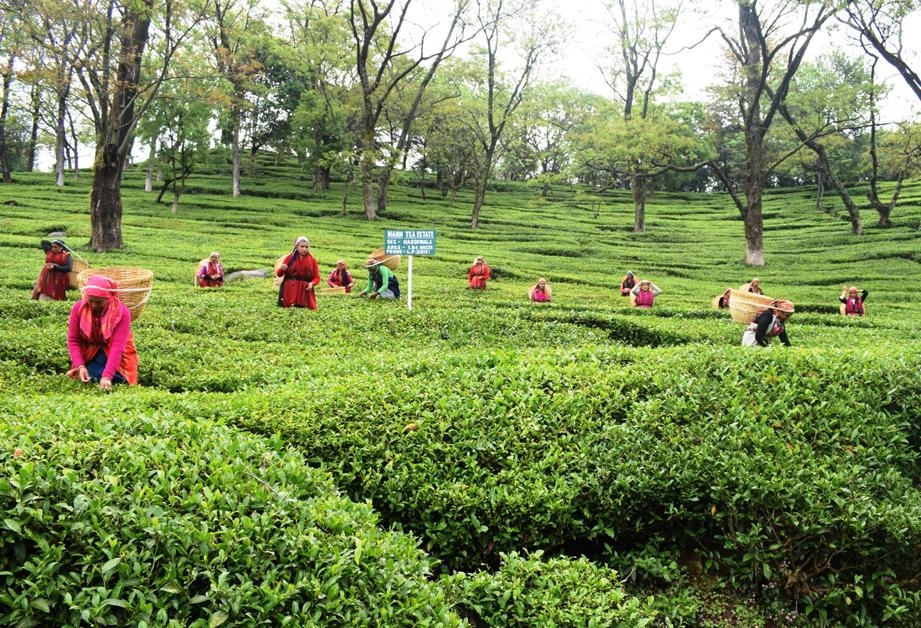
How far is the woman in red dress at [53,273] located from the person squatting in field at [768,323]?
42.5ft

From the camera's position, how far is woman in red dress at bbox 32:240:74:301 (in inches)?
521

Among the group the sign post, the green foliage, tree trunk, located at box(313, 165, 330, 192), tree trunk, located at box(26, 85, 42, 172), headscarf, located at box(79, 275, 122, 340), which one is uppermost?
tree trunk, located at box(26, 85, 42, 172)

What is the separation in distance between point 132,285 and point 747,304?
9.88 metres

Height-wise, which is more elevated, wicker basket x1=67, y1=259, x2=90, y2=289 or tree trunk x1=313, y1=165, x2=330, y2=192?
tree trunk x1=313, y1=165, x2=330, y2=192

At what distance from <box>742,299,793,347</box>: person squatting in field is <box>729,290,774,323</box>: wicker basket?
1.24 ft

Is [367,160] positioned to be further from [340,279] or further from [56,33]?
[340,279]

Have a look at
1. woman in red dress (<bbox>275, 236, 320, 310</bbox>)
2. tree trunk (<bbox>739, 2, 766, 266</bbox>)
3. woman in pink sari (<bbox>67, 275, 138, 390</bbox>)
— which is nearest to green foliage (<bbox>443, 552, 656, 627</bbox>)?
woman in pink sari (<bbox>67, 275, 138, 390</bbox>)

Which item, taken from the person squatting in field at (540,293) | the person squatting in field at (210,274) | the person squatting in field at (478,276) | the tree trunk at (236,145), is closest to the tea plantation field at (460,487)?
the person squatting in field at (210,274)

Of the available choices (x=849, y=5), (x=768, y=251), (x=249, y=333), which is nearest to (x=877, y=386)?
(x=249, y=333)

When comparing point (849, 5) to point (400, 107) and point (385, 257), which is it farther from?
point (400, 107)

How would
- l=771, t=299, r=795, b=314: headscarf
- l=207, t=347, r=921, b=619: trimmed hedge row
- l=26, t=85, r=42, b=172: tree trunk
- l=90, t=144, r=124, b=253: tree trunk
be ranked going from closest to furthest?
l=207, t=347, r=921, b=619: trimmed hedge row, l=771, t=299, r=795, b=314: headscarf, l=90, t=144, r=124, b=253: tree trunk, l=26, t=85, r=42, b=172: tree trunk

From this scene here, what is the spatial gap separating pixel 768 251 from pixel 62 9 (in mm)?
31547

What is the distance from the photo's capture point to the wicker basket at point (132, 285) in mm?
9289

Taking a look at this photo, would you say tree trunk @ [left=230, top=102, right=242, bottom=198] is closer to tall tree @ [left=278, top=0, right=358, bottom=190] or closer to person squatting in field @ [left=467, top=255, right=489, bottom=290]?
tall tree @ [left=278, top=0, right=358, bottom=190]
